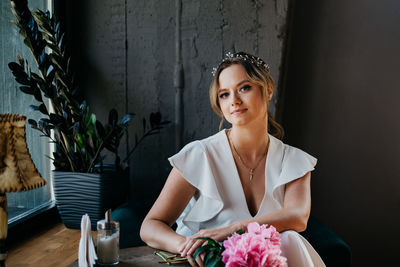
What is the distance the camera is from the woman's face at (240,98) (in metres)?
1.83

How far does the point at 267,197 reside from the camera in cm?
179

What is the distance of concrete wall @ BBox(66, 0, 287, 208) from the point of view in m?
2.31

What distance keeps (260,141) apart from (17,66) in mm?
1462

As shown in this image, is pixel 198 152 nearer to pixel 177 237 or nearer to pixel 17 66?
pixel 177 237

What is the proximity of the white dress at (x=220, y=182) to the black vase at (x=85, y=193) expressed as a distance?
609 mm

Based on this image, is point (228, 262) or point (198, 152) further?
point (198, 152)

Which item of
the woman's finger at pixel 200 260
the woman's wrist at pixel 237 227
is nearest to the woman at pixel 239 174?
the woman's wrist at pixel 237 227

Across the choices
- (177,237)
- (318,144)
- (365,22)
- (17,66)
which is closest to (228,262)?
(177,237)

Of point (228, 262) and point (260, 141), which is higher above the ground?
point (260, 141)

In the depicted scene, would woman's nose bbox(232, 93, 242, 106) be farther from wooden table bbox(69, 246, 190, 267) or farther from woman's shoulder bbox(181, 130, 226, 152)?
wooden table bbox(69, 246, 190, 267)

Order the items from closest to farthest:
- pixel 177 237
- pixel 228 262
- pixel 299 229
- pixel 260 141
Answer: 1. pixel 228 262
2. pixel 177 237
3. pixel 299 229
4. pixel 260 141

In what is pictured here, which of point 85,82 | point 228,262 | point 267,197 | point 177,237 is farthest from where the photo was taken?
point 85,82

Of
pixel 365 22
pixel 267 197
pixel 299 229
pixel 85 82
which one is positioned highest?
pixel 365 22

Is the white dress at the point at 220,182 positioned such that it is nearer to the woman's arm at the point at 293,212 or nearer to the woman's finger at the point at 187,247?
the woman's arm at the point at 293,212
